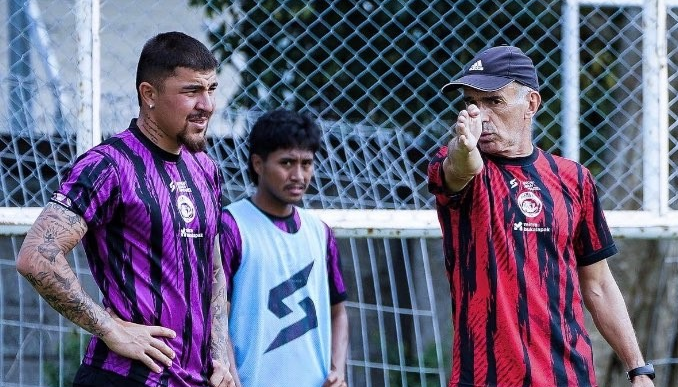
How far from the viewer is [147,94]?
12.8 ft

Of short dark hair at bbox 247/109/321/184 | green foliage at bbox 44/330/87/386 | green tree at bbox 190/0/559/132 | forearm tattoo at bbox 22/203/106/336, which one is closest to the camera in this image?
forearm tattoo at bbox 22/203/106/336

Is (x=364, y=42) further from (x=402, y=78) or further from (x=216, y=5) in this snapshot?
(x=216, y=5)

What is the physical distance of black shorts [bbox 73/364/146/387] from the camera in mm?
3658

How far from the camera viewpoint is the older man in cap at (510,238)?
398cm

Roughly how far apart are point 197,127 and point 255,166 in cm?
127

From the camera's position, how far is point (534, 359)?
4.00 meters

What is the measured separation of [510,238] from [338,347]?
126 centimetres

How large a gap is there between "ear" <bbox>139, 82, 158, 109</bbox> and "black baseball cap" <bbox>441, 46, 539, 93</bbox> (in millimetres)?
1023

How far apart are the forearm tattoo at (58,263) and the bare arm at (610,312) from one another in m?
1.77

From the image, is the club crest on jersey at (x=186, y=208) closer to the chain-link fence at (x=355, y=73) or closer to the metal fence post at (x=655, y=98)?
the chain-link fence at (x=355, y=73)

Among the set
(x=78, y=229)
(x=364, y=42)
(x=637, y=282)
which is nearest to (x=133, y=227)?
(x=78, y=229)

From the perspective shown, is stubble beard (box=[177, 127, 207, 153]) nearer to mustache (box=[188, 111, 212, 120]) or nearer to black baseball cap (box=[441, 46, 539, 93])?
mustache (box=[188, 111, 212, 120])

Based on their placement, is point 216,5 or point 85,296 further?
point 216,5

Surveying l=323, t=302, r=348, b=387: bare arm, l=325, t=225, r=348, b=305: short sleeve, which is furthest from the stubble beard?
l=323, t=302, r=348, b=387: bare arm
